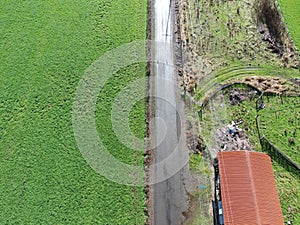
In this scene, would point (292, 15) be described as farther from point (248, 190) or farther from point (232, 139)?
point (248, 190)

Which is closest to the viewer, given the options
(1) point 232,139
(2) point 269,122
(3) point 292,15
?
(1) point 232,139

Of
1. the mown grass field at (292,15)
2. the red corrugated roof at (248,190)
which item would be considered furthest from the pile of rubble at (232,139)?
the mown grass field at (292,15)

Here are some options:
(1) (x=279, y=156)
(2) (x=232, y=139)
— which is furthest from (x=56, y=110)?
(1) (x=279, y=156)

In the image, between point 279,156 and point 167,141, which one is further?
point 167,141

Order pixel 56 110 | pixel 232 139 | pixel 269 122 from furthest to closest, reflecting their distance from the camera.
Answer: pixel 56 110, pixel 269 122, pixel 232 139

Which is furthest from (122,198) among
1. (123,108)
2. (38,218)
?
(123,108)

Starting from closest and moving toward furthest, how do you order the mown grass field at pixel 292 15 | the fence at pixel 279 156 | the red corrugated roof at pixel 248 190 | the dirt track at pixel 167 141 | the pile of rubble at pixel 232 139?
the red corrugated roof at pixel 248 190
the dirt track at pixel 167 141
the fence at pixel 279 156
the pile of rubble at pixel 232 139
the mown grass field at pixel 292 15

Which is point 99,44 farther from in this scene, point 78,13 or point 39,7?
point 39,7

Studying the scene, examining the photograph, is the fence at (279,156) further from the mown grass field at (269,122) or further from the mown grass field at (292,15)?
the mown grass field at (292,15)

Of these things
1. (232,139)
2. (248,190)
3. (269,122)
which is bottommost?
(248,190)
